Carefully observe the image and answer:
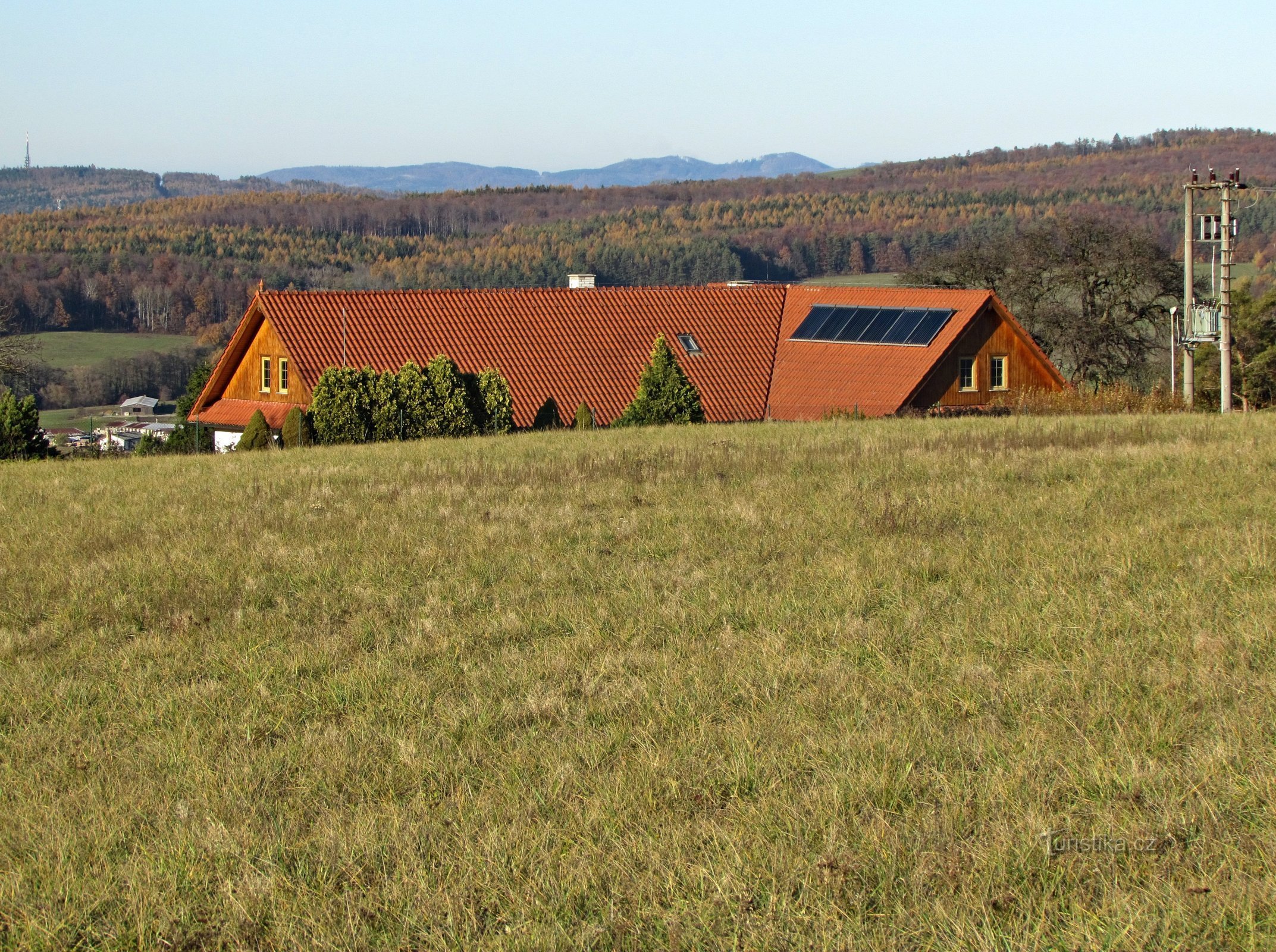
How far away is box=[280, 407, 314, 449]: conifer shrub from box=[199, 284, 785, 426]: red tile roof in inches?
318

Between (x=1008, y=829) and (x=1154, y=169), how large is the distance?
12231cm

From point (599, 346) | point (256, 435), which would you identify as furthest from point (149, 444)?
point (599, 346)

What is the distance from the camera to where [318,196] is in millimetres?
138375

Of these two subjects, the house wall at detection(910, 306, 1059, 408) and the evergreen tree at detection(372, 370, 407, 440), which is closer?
the evergreen tree at detection(372, 370, 407, 440)

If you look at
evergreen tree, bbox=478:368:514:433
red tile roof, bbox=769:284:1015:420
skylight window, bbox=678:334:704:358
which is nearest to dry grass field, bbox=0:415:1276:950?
evergreen tree, bbox=478:368:514:433

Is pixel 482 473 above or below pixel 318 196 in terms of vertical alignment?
below

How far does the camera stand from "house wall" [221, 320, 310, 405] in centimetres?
3488

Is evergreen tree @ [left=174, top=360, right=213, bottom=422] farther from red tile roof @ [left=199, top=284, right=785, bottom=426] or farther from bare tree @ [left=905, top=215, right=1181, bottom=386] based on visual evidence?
bare tree @ [left=905, top=215, right=1181, bottom=386]

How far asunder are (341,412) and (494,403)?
3.60 m

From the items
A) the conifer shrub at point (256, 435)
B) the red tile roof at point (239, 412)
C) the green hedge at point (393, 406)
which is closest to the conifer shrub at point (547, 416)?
the green hedge at point (393, 406)

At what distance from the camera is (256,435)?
27.2 meters

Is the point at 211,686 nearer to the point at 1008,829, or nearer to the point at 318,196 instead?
the point at 1008,829

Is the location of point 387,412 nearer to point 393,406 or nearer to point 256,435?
point 393,406

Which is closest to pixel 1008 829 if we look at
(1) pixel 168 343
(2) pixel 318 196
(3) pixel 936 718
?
(3) pixel 936 718
